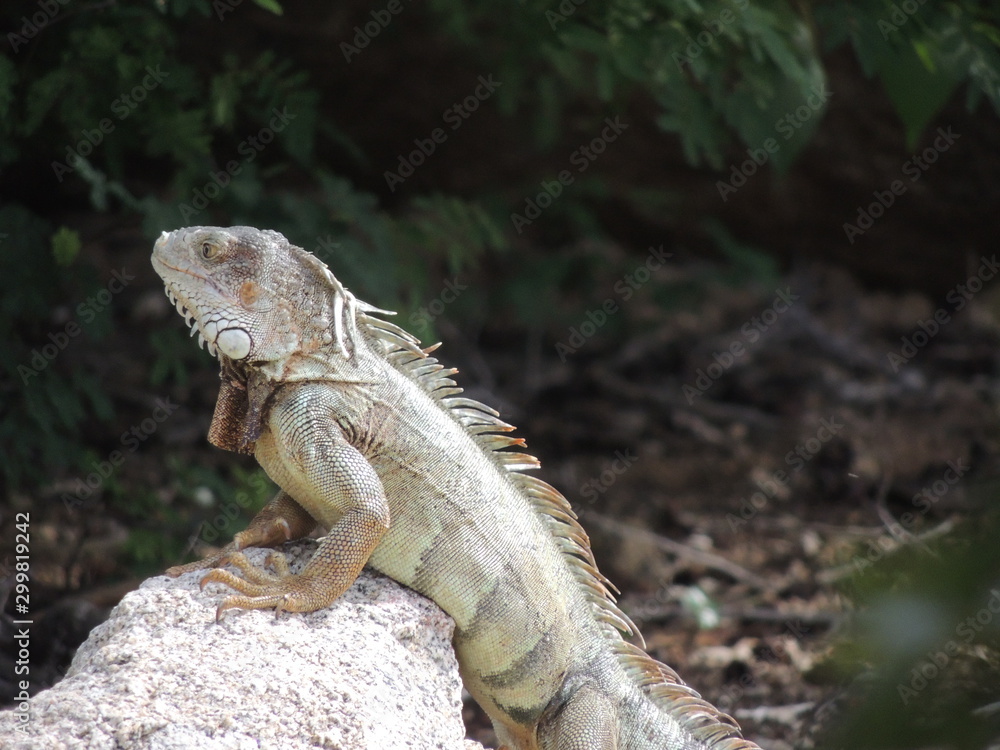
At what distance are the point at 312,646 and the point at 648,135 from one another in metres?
7.76

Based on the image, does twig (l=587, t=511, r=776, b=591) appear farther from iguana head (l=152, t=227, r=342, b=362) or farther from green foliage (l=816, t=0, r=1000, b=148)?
iguana head (l=152, t=227, r=342, b=362)

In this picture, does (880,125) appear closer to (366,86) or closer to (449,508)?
(366,86)

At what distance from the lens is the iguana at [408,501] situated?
361cm

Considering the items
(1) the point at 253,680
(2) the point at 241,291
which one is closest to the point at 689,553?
(2) the point at 241,291

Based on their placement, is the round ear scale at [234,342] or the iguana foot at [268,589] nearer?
the iguana foot at [268,589]

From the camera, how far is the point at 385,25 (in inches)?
335

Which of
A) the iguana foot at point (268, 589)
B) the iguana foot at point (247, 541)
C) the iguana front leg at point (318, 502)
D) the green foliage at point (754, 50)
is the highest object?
the green foliage at point (754, 50)

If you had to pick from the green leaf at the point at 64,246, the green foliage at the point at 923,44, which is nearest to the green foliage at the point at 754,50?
the green foliage at the point at 923,44

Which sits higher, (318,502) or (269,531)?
(318,502)

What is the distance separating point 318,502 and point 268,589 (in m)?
0.36

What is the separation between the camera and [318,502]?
3645 millimetres

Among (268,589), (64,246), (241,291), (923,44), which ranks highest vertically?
(923,44)

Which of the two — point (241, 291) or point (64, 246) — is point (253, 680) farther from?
point (64, 246)

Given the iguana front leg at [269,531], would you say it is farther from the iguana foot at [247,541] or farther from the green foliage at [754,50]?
the green foliage at [754,50]
